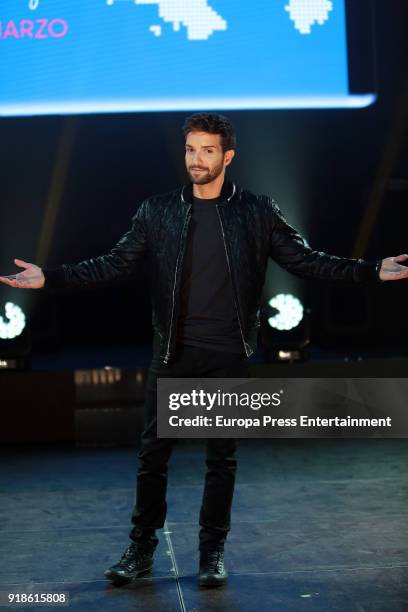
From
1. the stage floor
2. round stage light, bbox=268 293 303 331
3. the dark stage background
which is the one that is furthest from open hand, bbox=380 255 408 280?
the dark stage background

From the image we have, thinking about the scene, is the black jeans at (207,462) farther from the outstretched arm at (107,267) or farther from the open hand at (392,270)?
the open hand at (392,270)

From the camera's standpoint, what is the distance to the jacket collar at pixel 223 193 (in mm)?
2619

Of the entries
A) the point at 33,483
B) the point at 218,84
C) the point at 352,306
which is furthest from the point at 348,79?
the point at 33,483

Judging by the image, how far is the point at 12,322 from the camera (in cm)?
468

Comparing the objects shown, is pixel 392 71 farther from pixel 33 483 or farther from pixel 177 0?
pixel 33 483

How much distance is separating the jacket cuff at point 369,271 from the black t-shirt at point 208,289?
1.12 feet

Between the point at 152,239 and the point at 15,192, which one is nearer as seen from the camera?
the point at 152,239

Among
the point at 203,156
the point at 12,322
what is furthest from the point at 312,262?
the point at 12,322

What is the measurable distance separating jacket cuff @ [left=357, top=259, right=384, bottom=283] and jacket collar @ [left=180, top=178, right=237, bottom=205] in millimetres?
387

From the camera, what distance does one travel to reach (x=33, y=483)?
3.88 meters

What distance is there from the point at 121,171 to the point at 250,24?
1.02 m

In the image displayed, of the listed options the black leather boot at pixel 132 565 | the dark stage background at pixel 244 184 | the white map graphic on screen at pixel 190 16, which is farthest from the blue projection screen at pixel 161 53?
the black leather boot at pixel 132 565

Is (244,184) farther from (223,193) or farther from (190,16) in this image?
(223,193)

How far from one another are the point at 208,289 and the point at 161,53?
8.53ft
